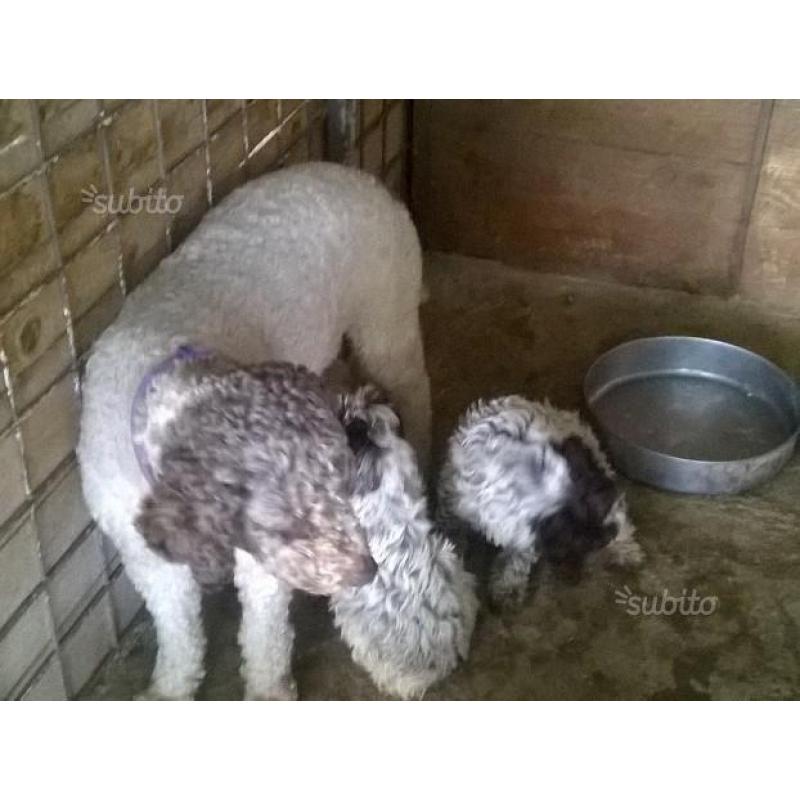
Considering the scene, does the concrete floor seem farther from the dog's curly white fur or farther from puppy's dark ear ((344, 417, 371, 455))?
puppy's dark ear ((344, 417, 371, 455))

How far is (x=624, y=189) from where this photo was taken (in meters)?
2.49

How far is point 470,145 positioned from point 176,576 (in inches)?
57.6

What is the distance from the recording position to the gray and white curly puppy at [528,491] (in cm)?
161

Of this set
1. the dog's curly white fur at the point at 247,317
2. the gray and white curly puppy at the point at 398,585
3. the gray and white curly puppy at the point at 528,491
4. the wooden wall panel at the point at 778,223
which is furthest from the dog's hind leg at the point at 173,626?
the wooden wall panel at the point at 778,223

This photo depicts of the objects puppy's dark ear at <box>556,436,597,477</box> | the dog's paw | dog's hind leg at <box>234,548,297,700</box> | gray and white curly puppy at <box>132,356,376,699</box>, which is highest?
gray and white curly puppy at <box>132,356,376,699</box>

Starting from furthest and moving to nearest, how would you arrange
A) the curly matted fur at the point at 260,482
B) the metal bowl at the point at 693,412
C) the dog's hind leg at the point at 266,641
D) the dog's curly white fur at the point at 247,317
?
the metal bowl at the point at 693,412
the dog's hind leg at the point at 266,641
the dog's curly white fur at the point at 247,317
the curly matted fur at the point at 260,482

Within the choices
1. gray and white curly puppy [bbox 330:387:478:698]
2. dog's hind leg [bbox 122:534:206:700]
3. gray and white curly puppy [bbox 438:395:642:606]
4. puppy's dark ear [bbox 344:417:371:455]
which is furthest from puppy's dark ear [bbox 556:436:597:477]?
dog's hind leg [bbox 122:534:206:700]

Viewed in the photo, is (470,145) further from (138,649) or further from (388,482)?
(138,649)

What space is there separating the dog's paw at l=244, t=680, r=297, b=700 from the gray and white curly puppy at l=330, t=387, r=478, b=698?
0.12m

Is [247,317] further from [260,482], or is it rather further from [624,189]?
[624,189]

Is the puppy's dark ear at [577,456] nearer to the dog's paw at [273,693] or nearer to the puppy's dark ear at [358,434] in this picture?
the puppy's dark ear at [358,434]

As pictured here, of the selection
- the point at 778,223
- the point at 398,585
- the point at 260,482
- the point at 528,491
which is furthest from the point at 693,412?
the point at 260,482

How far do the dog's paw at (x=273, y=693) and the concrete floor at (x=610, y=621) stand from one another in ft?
0.09

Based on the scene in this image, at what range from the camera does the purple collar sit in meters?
1.22
